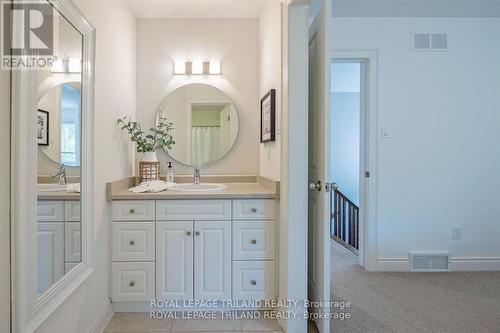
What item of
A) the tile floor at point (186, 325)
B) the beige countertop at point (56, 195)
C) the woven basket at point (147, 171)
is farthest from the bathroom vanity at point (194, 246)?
the beige countertop at point (56, 195)

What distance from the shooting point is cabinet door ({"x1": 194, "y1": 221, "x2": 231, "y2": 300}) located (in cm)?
205

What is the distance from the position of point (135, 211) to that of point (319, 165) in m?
1.32

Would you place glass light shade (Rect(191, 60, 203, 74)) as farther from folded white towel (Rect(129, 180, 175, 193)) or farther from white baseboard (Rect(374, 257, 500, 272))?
white baseboard (Rect(374, 257, 500, 272))

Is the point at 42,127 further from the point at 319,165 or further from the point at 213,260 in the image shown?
the point at 319,165

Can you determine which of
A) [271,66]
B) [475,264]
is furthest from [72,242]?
[475,264]

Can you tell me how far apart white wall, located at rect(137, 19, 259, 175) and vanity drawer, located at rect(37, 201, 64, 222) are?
134cm

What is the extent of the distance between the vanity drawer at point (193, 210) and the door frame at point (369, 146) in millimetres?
1576

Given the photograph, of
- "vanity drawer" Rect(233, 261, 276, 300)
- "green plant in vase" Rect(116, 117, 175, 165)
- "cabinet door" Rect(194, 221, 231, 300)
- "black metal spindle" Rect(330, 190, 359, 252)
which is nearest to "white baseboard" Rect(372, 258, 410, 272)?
"black metal spindle" Rect(330, 190, 359, 252)

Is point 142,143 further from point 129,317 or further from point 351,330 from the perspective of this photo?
point 351,330

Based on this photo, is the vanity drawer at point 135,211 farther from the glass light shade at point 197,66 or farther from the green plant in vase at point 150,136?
the glass light shade at point 197,66

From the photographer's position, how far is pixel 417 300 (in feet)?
7.55

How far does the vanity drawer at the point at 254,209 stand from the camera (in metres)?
2.06

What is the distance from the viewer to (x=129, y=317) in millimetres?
2039

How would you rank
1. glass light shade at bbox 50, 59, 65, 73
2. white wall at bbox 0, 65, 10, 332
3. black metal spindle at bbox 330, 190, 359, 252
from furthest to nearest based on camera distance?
black metal spindle at bbox 330, 190, 359, 252 → glass light shade at bbox 50, 59, 65, 73 → white wall at bbox 0, 65, 10, 332
